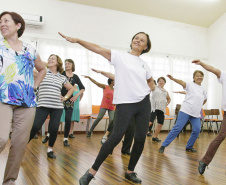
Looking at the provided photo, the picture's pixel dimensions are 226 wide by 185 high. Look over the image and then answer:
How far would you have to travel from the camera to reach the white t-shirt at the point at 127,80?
1.98 metres

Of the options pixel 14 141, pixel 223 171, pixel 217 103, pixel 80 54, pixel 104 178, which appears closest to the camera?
pixel 14 141

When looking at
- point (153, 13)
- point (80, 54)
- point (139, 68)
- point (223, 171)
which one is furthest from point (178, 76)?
point (139, 68)

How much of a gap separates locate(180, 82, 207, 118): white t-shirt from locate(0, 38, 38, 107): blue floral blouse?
8.95ft

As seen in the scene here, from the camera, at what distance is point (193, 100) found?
12.4ft

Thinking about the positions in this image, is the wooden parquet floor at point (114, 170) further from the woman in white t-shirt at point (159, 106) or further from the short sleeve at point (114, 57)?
the woman in white t-shirt at point (159, 106)

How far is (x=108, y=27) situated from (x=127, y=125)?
620 cm

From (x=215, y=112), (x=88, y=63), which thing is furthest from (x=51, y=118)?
(x=215, y=112)

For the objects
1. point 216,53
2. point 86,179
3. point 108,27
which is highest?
point 108,27

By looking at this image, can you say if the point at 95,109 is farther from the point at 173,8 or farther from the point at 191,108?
the point at 173,8

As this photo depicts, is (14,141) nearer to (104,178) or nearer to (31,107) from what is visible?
(31,107)

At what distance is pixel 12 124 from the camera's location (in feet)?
5.45

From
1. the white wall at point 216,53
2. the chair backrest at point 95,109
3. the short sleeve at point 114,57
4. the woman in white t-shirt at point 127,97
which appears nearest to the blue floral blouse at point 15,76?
the woman in white t-shirt at point 127,97

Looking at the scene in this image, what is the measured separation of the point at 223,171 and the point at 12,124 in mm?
2286

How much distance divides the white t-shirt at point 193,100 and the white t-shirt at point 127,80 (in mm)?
1953
